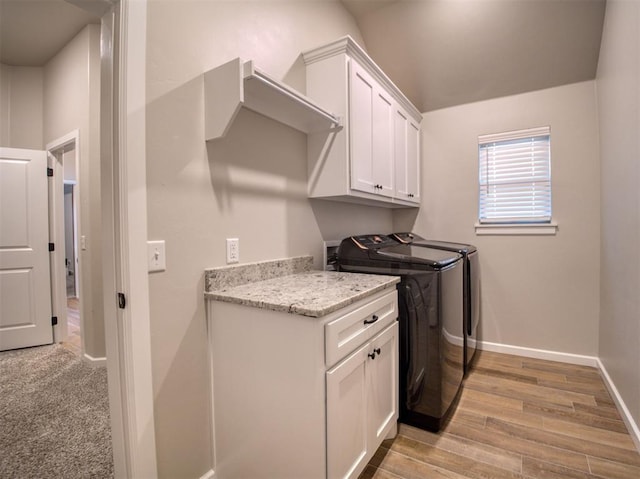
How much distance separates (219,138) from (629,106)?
2.15 m

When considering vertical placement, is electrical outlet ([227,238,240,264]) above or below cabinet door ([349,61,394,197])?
below

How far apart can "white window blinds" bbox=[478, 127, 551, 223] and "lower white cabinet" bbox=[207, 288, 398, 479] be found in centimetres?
206

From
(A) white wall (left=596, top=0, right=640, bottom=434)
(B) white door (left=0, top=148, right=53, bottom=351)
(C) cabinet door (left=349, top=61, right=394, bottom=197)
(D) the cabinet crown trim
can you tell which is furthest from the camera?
(B) white door (left=0, top=148, right=53, bottom=351)

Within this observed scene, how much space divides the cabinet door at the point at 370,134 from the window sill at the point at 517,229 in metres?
1.10

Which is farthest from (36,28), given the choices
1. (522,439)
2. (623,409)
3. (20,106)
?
(623,409)

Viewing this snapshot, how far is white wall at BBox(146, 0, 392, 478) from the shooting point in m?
1.26

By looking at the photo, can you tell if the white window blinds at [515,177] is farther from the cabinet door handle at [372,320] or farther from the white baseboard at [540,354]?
the cabinet door handle at [372,320]

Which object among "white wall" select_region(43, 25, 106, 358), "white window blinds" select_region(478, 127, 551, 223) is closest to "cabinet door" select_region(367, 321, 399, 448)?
"white window blinds" select_region(478, 127, 551, 223)

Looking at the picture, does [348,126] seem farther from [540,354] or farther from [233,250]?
[540,354]

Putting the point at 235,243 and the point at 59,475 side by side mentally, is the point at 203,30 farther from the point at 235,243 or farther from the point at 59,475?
the point at 59,475

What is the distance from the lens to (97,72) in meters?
2.67

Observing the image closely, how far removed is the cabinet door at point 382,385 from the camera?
4.83 feet

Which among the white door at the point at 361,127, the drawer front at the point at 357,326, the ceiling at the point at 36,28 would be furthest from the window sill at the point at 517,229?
the ceiling at the point at 36,28

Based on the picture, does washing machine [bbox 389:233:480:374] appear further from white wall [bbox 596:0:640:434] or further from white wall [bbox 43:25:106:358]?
white wall [bbox 43:25:106:358]
